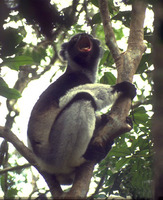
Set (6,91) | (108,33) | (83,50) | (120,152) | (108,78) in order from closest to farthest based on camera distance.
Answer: (6,91), (108,33), (120,152), (108,78), (83,50)

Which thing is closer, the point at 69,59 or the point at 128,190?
the point at 128,190

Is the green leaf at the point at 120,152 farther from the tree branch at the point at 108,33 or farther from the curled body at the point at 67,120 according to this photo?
the tree branch at the point at 108,33

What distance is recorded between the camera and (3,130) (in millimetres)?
3320

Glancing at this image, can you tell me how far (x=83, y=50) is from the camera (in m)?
4.96

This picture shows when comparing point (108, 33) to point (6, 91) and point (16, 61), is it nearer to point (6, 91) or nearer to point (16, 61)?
point (16, 61)

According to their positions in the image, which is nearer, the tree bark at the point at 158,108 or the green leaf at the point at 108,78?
the tree bark at the point at 158,108

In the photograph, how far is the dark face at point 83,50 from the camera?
16.2ft

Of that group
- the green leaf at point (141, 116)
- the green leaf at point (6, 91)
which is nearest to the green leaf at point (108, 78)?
the green leaf at point (141, 116)

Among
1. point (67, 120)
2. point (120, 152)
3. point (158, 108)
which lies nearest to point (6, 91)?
point (67, 120)

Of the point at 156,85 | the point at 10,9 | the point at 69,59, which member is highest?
the point at 69,59

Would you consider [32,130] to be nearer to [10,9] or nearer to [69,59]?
[69,59]

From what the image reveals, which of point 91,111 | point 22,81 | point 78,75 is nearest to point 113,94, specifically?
point 91,111

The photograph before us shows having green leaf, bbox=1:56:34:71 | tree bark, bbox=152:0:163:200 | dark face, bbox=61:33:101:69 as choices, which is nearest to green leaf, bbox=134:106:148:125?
dark face, bbox=61:33:101:69

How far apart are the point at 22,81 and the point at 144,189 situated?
3769 millimetres
